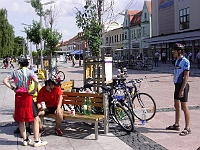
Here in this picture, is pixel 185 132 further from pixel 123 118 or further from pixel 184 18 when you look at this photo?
pixel 184 18

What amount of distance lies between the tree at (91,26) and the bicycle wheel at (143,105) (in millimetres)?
1817

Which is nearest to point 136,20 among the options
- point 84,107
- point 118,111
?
point 118,111

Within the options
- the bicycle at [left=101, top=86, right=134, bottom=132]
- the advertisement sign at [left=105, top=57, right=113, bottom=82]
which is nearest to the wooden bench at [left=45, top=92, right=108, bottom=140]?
the bicycle at [left=101, top=86, right=134, bottom=132]

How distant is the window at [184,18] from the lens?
41656 mm

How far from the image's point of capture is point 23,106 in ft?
18.4

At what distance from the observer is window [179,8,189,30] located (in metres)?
41.7

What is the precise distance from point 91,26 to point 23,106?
370cm

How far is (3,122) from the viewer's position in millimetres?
7773

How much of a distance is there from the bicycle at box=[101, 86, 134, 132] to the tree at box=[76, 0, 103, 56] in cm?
212

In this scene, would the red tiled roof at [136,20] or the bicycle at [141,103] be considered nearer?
the bicycle at [141,103]

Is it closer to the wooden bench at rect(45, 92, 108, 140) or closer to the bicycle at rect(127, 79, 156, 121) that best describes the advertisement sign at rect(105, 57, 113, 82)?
the bicycle at rect(127, 79, 156, 121)

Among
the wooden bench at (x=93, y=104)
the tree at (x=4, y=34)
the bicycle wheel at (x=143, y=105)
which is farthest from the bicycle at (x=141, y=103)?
the tree at (x=4, y=34)

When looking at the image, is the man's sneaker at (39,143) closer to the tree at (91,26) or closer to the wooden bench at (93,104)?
the wooden bench at (93,104)

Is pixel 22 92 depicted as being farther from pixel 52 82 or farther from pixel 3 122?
pixel 3 122
